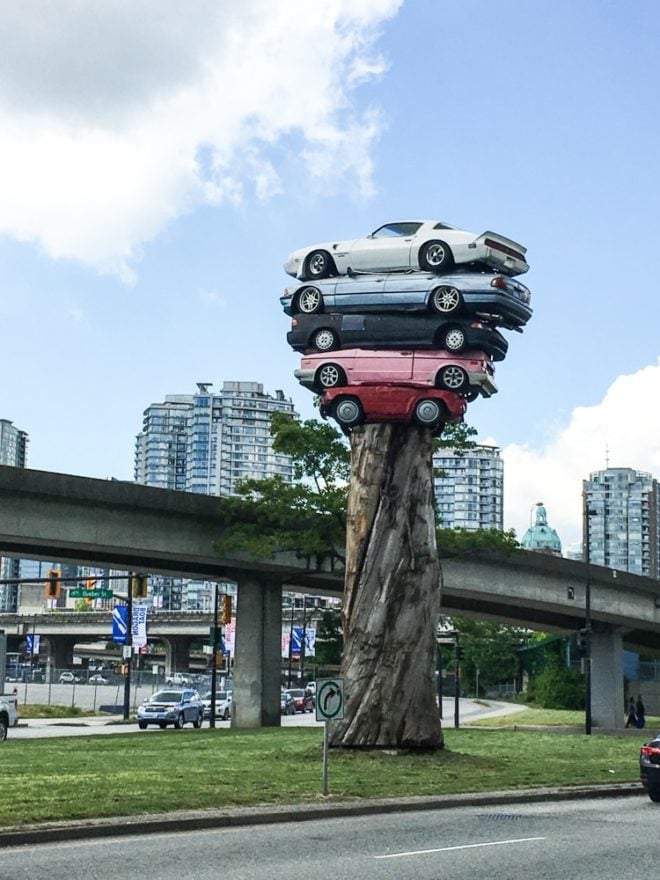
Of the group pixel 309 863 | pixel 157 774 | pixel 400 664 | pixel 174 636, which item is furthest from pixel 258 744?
pixel 174 636

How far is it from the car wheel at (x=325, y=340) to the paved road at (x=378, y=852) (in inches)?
592

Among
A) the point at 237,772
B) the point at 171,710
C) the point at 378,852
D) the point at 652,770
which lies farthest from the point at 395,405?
the point at 171,710

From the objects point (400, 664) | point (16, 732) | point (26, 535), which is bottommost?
point (16, 732)

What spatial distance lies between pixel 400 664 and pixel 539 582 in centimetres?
3627

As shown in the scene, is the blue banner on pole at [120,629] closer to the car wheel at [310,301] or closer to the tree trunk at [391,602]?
the car wheel at [310,301]

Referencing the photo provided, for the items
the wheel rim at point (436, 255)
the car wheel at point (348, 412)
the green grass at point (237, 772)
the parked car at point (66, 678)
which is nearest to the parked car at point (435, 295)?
the wheel rim at point (436, 255)

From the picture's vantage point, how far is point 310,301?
107ft

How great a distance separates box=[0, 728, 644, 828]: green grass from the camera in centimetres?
1891

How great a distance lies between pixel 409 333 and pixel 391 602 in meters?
6.39

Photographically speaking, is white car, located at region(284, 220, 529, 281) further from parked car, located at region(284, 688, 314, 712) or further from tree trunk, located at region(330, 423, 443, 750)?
parked car, located at region(284, 688, 314, 712)

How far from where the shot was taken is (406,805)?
20.2 metres

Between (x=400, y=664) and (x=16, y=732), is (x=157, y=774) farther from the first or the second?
(x=16, y=732)

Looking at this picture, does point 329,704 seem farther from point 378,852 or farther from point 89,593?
point 89,593

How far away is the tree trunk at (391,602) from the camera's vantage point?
28703mm
